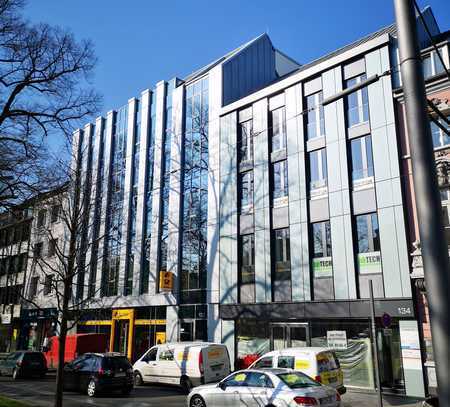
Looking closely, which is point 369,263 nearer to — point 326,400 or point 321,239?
point 321,239

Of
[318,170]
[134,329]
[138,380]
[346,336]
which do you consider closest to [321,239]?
[318,170]

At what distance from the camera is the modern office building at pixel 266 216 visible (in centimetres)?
1761

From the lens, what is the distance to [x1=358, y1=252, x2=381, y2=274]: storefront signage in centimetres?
1762

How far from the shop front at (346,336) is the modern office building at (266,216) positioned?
5 centimetres

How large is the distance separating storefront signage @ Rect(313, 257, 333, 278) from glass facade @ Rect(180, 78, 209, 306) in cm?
727

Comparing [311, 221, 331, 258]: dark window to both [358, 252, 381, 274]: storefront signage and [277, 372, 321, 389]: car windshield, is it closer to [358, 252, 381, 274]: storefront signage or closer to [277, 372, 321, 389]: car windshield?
[358, 252, 381, 274]: storefront signage

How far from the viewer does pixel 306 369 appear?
13.3 m

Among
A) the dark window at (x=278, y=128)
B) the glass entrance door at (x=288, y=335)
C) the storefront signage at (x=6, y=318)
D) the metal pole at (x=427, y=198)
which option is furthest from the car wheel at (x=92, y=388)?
the storefront signage at (x=6, y=318)

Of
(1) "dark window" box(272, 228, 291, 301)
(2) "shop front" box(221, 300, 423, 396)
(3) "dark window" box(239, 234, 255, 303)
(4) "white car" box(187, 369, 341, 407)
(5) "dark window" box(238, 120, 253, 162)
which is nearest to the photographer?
(4) "white car" box(187, 369, 341, 407)

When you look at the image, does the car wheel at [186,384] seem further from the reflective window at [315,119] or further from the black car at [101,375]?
the reflective window at [315,119]

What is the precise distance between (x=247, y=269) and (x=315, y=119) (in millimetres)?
8098

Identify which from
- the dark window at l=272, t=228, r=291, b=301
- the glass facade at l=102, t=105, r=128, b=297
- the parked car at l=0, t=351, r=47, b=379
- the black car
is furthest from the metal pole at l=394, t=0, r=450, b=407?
the glass facade at l=102, t=105, r=128, b=297

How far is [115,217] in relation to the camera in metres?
32.0

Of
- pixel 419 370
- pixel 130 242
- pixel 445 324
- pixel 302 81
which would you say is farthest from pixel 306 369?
pixel 130 242
